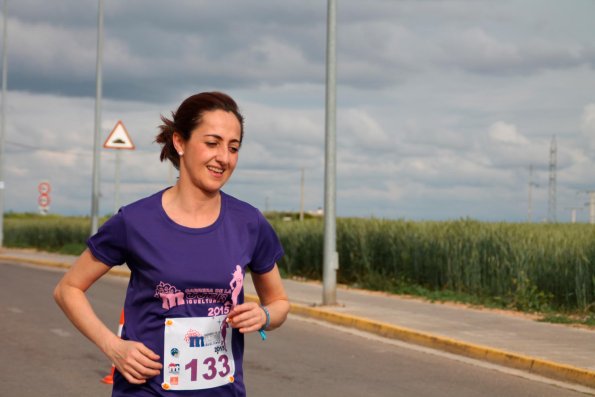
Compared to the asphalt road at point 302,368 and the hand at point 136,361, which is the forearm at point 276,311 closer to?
the hand at point 136,361

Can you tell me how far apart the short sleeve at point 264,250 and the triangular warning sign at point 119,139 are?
2249cm

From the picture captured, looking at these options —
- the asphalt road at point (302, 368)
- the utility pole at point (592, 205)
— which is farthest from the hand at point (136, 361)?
the utility pole at point (592, 205)

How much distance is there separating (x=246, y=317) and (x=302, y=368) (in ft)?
24.2

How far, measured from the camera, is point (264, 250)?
3596 millimetres

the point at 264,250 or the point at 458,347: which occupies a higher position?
the point at 264,250

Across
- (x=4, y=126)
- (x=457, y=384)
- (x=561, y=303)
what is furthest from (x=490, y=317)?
(x=4, y=126)

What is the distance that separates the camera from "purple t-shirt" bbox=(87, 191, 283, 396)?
3.28 m

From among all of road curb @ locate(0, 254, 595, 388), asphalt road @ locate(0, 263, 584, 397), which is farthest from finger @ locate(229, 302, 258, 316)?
road curb @ locate(0, 254, 595, 388)

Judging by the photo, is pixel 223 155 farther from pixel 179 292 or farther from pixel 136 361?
pixel 136 361

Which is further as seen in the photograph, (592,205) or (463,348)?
(592,205)

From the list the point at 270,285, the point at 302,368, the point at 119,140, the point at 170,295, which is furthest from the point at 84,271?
the point at 119,140

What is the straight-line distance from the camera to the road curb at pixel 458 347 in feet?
32.8

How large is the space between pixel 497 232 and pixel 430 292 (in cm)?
186

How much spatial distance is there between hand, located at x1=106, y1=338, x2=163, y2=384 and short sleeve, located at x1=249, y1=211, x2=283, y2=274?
1.82 feet
